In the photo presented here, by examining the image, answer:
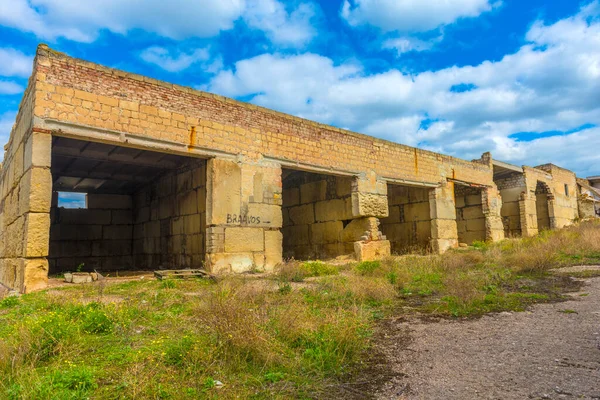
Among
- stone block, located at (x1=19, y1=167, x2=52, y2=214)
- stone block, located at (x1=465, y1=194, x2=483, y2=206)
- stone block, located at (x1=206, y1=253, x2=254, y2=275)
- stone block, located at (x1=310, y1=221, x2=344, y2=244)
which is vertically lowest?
stone block, located at (x1=206, y1=253, x2=254, y2=275)

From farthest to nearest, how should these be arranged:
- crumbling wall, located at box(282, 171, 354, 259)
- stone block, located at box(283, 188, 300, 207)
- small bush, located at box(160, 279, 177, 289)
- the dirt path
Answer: stone block, located at box(283, 188, 300, 207)
crumbling wall, located at box(282, 171, 354, 259)
small bush, located at box(160, 279, 177, 289)
the dirt path

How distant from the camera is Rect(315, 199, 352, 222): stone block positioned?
547 inches

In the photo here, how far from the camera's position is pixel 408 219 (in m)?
17.1

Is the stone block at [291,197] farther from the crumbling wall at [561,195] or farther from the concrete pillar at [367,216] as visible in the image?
the crumbling wall at [561,195]

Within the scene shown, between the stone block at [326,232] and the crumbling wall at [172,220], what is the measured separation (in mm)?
5005

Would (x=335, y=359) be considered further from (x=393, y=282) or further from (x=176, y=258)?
(x=176, y=258)

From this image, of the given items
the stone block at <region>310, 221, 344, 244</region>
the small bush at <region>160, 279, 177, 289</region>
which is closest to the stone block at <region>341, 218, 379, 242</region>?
the stone block at <region>310, 221, 344, 244</region>

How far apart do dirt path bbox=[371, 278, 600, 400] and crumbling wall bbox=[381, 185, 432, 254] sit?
11064mm

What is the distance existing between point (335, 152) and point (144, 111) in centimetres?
610

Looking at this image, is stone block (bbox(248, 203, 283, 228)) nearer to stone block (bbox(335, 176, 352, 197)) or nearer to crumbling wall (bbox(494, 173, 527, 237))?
stone block (bbox(335, 176, 352, 197))

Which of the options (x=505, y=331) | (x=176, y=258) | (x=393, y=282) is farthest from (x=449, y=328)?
(x=176, y=258)

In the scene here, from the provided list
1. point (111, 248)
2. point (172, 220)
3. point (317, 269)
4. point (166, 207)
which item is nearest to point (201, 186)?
point (172, 220)

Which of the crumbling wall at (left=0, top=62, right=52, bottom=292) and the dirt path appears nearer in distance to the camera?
the dirt path

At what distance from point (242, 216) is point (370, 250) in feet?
16.2
